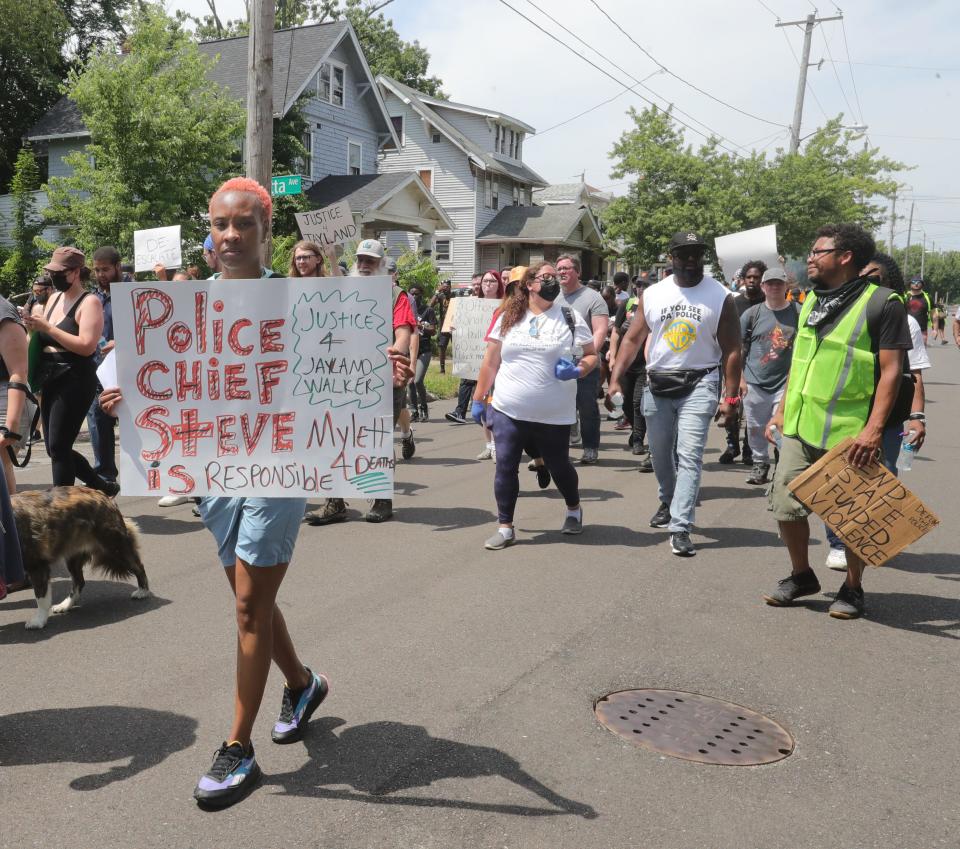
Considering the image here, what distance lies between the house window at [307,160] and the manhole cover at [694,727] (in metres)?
29.5

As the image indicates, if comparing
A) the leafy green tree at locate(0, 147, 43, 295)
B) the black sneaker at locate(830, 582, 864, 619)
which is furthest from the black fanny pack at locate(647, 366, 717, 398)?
the leafy green tree at locate(0, 147, 43, 295)

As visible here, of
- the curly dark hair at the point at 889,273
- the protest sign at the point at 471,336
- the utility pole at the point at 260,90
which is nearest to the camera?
the curly dark hair at the point at 889,273

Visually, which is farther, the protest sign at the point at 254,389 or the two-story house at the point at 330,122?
the two-story house at the point at 330,122

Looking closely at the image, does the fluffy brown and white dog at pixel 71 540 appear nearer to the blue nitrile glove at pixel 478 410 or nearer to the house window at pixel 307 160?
the blue nitrile glove at pixel 478 410

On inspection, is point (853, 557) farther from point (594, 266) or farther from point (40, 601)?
point (594, 266)

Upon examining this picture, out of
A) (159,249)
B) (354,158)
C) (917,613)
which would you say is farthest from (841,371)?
(354,158)

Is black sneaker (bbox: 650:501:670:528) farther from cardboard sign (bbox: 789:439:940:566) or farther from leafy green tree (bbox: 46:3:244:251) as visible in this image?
leafy green tree (bbox: 46:3:244:251)

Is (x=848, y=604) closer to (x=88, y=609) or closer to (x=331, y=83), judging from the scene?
(x=88, y=609)

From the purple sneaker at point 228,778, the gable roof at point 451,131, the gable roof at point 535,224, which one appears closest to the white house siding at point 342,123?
the gable roof at point 451,131

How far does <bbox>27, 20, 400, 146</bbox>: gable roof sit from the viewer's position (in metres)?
29.6

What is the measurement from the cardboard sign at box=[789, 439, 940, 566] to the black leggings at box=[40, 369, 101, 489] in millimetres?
4699

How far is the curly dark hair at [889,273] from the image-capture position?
5.78 metres

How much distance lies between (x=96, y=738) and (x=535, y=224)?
41645 mm

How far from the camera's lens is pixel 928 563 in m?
6.19
